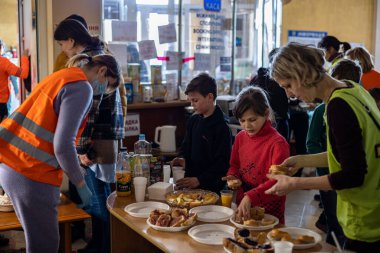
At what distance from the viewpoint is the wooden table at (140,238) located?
200cm

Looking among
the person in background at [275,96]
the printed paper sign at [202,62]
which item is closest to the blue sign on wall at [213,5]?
the printed paper sign at [202,62]

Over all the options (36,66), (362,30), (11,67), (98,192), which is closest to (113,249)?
(98,192)

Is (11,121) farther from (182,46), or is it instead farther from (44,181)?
(182,46)

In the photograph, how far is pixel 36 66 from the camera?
4883 millimetres

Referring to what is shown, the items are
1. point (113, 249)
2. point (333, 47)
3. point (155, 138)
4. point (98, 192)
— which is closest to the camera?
point (113, 249)

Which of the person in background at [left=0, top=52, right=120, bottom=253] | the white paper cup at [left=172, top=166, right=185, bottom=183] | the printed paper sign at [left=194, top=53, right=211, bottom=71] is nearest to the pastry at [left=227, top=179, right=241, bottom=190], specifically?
the white paper cup at [left=172, top=166, right=185, bottom=183]

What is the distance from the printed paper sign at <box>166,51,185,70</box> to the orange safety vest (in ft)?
9.92

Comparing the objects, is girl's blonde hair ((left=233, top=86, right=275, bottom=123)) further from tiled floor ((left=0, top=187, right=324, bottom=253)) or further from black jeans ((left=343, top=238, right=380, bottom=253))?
tiled floor ((left=0, top=187, right=324, bottom=253))

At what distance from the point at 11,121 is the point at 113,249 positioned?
84 cm

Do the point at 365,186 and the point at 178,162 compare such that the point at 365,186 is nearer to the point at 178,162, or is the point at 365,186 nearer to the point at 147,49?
the point at 178,162

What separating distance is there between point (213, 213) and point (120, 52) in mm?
2860

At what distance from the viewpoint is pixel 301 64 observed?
6.17 feet

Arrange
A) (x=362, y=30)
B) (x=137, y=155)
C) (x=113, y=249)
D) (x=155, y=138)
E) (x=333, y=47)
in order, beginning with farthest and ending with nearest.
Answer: (x=362, y=30)
(x=333, y=47)
(x=155, y=138)
(x=137, y=155)
(x=113, y=249)

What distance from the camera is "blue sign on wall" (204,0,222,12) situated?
18.4ft
